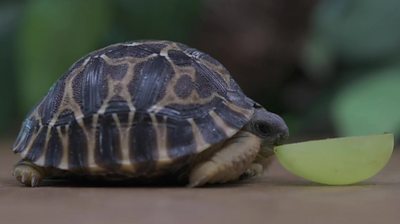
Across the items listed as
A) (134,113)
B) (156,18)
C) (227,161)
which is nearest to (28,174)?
(134,113)

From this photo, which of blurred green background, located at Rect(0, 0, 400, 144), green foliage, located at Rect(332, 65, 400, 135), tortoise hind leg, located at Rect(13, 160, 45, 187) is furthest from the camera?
blurred green background, located at Rect(0, 0, 400, 144)

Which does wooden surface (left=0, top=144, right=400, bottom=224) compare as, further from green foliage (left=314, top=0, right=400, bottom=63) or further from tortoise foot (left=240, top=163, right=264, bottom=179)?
green foliage (left=314, top=0, right=400, bottom=63)

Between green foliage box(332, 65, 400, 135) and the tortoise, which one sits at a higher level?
the tortoise

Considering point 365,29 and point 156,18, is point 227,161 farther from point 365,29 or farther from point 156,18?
point 156,18

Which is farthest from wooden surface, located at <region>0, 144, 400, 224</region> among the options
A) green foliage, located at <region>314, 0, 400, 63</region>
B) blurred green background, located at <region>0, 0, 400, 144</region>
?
green foliage, located at <region>314, 0, 400, 63</region>

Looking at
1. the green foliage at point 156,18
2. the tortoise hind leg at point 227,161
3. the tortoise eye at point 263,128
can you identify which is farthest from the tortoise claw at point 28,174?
the green foliage at point 156,18
